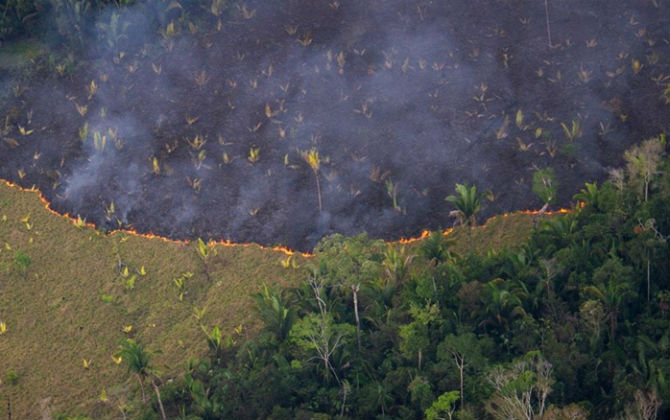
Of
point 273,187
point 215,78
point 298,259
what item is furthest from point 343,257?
point 215,78

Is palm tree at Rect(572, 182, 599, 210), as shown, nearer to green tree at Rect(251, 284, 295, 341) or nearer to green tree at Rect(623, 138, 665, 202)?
green tree at Rect(623, 138, 665, 202)

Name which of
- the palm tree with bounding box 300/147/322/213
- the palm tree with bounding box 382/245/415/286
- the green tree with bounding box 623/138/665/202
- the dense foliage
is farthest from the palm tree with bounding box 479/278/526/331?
the palm tree with bounding box 300/147/322/213

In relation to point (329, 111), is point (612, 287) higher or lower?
higher

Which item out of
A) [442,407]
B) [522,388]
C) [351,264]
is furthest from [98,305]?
[522,388]

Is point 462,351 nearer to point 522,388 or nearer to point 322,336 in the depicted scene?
point 522,388

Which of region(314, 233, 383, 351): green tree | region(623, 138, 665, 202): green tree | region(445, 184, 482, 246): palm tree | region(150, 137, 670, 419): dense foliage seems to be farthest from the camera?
region(445, 184, 482, 246): palm tree

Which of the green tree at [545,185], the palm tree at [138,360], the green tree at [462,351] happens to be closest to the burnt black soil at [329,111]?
the green tree at [545,185]

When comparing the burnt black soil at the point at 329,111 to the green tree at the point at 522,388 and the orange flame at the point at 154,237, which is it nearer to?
the orange flame at the point at 154,237
